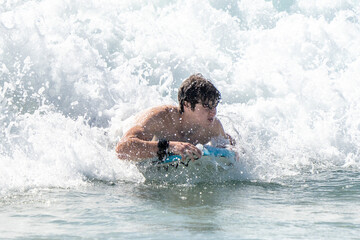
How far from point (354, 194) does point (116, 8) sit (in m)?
7.92

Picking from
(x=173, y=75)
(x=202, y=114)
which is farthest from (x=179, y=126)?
(x=173, y=75)

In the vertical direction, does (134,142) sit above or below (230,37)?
below

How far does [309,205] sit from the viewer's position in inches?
169

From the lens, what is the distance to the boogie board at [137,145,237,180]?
516 cm

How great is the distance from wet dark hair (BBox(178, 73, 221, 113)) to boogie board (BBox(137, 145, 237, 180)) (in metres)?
0.45

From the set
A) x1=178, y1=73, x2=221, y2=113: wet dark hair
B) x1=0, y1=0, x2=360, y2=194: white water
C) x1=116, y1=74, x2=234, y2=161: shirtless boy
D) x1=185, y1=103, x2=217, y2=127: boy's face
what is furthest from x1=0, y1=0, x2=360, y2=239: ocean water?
x1=178, y1=73, x2=221, y2=113: wet dark hair

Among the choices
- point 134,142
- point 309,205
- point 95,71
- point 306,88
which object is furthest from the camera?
point 306,88

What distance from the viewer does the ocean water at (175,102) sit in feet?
12.2

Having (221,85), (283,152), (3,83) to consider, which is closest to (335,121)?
(283,152)

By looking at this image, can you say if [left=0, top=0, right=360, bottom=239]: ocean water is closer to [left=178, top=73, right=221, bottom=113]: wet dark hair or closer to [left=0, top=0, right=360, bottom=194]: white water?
[left=0, top=0, right=360, bottom=194]: white water

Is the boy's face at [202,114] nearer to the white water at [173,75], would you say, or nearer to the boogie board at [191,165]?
the boogie board at [191,165]

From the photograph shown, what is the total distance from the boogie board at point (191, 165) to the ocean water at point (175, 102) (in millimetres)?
66

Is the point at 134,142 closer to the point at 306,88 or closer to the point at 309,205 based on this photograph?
the point at 309,205

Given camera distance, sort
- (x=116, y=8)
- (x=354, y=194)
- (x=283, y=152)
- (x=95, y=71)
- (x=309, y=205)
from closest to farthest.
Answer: (x=309, y=205), (x=354, y=194), (x=283, y=152), (x=95, y=71), (x=116, y=8)
